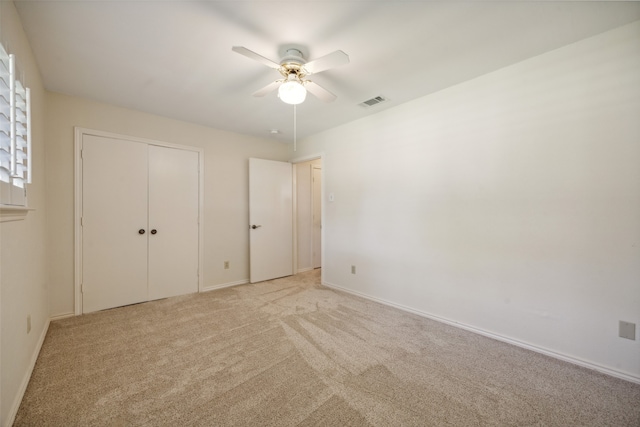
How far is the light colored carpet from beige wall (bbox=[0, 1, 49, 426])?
0.18 metres

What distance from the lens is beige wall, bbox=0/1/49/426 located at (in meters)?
1.35

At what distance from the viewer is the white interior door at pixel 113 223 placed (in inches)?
111

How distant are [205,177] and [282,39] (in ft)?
8.14

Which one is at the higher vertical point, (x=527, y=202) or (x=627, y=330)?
(x=527, y=202)

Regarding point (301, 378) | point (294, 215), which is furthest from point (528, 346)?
point (294, 215)

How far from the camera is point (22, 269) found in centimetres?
168

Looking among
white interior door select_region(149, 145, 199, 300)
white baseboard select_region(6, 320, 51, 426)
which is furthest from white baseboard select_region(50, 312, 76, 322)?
white interior door select_region(149, 145, 199, 300)

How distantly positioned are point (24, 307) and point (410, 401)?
269 cm

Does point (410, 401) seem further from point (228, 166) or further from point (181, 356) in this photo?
point (228, 166)

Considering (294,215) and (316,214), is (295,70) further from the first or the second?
(316,214)

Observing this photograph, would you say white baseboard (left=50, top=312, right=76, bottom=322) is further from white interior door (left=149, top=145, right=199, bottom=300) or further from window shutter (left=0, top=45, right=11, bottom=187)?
window shutter (left=0, top=45, right=11, bottom=187)

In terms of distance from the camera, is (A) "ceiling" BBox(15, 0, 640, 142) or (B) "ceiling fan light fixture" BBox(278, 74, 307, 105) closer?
(A) "ceiling" BBox(15, 0, 640, 142)

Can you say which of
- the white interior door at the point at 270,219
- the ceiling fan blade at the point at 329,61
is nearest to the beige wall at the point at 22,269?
the ceiling fan blade at the point at 329,61

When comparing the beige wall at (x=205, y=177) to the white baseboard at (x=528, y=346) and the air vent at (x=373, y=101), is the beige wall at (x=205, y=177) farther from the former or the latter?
the white baseboard at (x=528, y=346)
